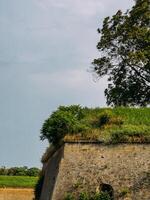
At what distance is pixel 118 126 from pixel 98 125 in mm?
998

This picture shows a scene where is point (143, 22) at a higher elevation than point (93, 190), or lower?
higher

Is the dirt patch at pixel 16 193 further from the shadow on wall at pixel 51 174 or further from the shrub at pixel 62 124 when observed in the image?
the shrub at pixel 62 124

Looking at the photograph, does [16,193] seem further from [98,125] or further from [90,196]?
[90,196]

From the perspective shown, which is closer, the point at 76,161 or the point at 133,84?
the point at 76,161

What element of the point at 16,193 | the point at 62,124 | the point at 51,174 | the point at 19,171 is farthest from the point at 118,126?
the point at 19,171

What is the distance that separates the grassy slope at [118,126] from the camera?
79.8 feet

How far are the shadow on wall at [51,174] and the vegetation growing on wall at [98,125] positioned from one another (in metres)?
0.66

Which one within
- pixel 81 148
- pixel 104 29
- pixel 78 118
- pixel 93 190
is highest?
pixel 104 29

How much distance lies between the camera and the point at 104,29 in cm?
3712

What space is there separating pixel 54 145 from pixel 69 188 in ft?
10.9

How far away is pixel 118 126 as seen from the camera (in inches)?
989

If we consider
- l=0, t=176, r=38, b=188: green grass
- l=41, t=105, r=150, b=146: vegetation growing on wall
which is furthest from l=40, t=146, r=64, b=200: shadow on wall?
l=0, t=176, r=38, b=188: green grass

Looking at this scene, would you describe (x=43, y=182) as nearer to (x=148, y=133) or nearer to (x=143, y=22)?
(x=148, y=133)

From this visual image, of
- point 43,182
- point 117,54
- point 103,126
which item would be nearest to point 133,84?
point 117,54
